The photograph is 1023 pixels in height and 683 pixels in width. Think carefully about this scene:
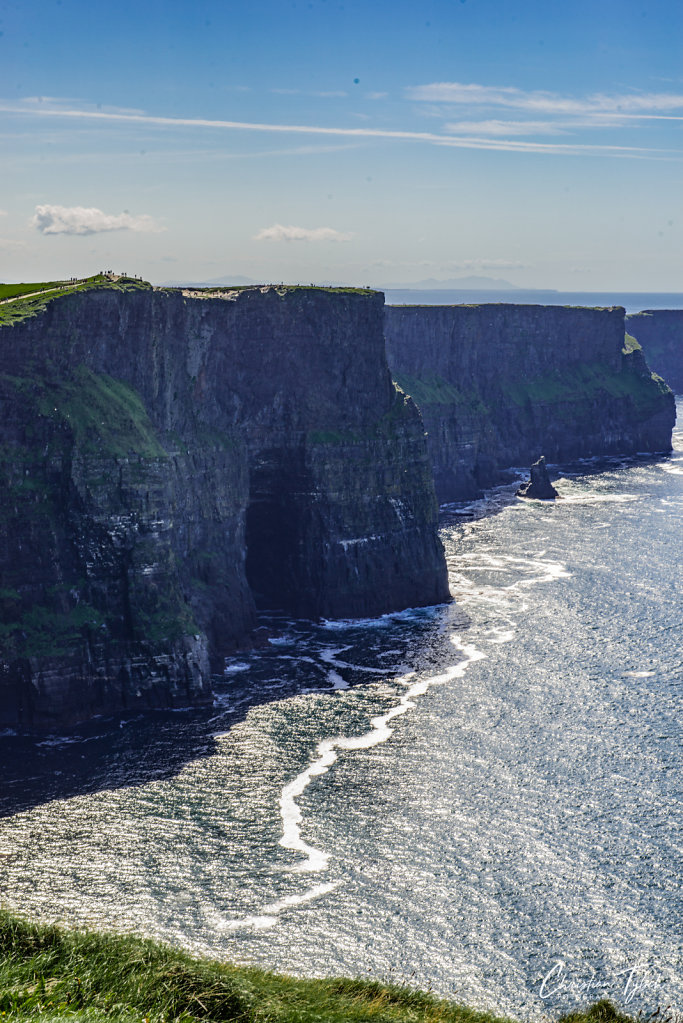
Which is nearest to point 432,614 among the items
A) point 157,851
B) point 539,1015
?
point 157,851

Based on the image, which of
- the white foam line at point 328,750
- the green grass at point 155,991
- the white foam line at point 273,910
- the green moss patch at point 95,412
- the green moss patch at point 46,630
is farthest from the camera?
the green moss patch at point 95,412

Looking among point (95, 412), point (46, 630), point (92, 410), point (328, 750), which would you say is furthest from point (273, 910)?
point (92, 410)

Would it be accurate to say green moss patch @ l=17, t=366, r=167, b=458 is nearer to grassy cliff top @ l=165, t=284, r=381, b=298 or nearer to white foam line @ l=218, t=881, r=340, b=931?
grassy cliff top @ l=165, t=284, r=381, b=298

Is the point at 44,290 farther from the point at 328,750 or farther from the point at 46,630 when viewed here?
the point at 328,750

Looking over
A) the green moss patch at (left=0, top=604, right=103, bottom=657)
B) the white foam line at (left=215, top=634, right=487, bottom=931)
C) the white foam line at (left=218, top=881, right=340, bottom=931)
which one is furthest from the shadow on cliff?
the white foam line at (left=218, top=881, right=340, bottom=931)

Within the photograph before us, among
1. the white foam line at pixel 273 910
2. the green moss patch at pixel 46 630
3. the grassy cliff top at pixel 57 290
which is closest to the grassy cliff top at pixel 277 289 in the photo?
the grassy cliff top at pixel 57 290

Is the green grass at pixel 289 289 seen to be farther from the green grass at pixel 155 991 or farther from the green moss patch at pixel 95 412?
the green grass at pixel 155 991
